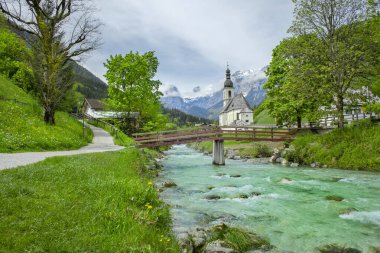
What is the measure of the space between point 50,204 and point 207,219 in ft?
18.0

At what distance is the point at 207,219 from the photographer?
33.4ft

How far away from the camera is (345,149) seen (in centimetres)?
2448


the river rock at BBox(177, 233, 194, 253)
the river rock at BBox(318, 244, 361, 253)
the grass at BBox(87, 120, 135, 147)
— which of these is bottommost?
the river rock at BBox(318, 244, 361, 253)

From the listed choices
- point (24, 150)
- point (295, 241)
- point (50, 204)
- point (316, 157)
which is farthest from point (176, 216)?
point (316, 157)

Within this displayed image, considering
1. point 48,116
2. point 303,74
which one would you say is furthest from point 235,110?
point 48,116

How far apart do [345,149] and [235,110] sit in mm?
90341

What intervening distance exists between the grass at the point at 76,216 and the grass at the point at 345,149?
750 inches

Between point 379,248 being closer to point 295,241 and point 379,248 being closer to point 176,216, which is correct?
point 295,241

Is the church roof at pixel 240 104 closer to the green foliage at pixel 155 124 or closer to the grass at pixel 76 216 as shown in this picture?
the green foliage at pixel 155 124

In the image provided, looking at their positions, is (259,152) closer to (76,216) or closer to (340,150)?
(340,150)

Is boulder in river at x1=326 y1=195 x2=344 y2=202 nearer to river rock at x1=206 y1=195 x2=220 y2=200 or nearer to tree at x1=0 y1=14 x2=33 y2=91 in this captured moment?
river rock at x1=206 y1=195 x2=220 y2=200

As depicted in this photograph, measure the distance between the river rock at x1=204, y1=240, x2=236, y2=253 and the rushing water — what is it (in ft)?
5.19

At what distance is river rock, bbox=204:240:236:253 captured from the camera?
6724 millimetres

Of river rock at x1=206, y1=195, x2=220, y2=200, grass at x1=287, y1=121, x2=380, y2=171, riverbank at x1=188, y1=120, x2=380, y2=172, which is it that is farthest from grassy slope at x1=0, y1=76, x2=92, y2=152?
grass at x1=287, y1=121, x2=380, y2=171
